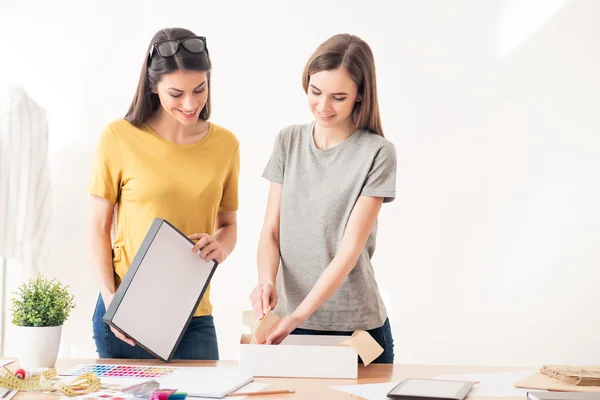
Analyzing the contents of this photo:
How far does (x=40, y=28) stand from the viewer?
12.2 ft

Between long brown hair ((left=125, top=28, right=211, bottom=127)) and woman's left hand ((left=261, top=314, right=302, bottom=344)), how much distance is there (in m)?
0.70

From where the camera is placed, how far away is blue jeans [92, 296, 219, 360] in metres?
1.90

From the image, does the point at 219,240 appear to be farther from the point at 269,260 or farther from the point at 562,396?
the point at 562,396

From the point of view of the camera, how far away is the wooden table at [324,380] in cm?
149

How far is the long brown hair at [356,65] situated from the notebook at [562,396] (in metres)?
0.78

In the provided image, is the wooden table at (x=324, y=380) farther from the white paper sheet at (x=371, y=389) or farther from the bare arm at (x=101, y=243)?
the bare arm at (x=101, y=243)

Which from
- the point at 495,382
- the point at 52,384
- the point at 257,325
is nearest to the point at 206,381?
the point at 257,325

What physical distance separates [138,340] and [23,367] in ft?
0.96

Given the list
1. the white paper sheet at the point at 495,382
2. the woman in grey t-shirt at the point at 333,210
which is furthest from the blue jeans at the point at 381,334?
the white paper sheet at the point at 495,382

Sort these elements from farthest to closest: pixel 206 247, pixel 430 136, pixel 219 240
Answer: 1. pixel 430 136
2. pixel 219 240
3. pixel 206 247

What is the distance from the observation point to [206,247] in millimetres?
1809

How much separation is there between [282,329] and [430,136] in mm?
2053

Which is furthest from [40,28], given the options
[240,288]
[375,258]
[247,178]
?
[375,258]

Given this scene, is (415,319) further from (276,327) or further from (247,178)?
(276,327)
